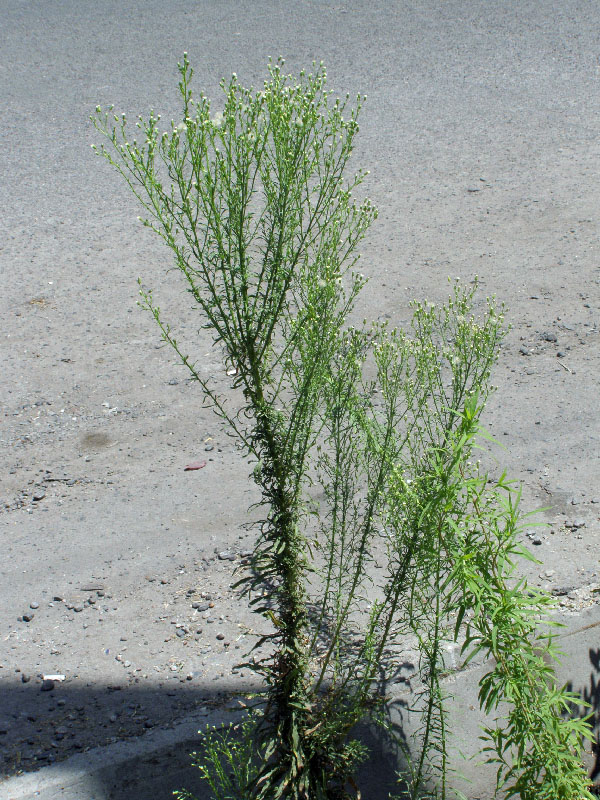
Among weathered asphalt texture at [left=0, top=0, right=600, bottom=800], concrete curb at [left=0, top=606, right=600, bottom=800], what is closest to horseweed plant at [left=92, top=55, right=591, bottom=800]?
concrete curb at [left=0, top=606, right=600, bottom=800]

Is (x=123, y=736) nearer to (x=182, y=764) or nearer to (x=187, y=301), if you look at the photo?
(x=182, y=764)

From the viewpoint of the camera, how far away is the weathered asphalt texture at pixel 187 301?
3.68 m

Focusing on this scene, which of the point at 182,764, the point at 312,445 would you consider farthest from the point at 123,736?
the point at 312,445

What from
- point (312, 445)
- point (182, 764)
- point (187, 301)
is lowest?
point (182, 764)

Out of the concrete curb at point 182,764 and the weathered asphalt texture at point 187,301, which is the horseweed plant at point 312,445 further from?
the weathered asphalt texture at point 187,301

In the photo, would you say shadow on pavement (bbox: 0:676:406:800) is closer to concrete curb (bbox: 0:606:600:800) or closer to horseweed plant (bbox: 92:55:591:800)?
concrete curb (bbox: 0:606:600:800)

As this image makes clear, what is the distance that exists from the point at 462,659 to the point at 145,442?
7.53 feet

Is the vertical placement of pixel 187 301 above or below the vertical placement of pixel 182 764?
above

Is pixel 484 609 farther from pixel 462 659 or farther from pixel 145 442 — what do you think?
pixel 145 442

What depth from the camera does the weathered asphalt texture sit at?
12.1 feet

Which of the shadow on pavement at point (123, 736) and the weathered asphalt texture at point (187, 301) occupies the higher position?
the weathered asphalt texture at point (187, 301)

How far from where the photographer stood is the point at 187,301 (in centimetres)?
592

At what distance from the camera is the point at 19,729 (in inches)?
128

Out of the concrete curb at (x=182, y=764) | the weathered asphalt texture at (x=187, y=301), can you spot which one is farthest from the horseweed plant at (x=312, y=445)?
the weathered asphalt texture at (x=187, y=301)
